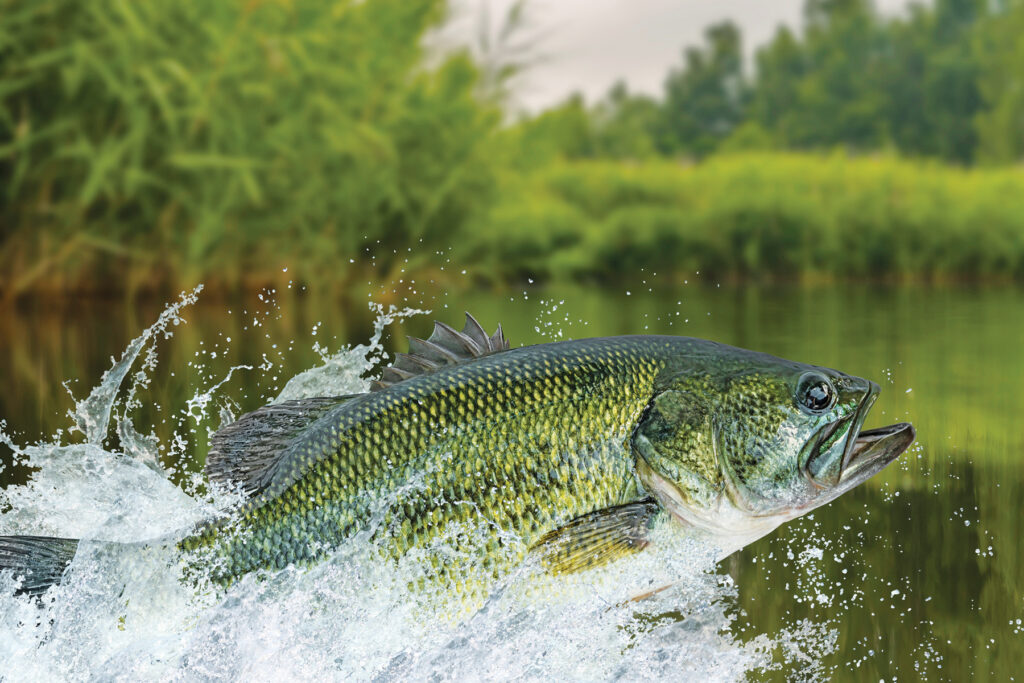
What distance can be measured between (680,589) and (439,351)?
1.18m

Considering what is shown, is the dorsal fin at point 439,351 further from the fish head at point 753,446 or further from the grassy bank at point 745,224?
the grassy bank at point 745,224

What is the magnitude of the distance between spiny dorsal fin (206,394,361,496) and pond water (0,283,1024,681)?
0.12m

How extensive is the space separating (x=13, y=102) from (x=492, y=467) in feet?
28.1

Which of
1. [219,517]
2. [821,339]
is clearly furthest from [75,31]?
[219,517]

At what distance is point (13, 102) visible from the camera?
9.34 meters

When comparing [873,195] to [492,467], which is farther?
[873,195]

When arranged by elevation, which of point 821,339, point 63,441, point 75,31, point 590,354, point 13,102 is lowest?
point 821,339

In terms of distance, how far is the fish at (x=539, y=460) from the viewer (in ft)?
7.70

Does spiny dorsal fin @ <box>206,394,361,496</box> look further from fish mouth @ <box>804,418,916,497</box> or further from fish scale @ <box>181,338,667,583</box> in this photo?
fish mouth @ <box>804,418,916,497</box>

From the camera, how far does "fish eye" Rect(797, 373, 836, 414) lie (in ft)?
8.32

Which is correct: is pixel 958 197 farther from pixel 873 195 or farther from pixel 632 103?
pixel 632 103

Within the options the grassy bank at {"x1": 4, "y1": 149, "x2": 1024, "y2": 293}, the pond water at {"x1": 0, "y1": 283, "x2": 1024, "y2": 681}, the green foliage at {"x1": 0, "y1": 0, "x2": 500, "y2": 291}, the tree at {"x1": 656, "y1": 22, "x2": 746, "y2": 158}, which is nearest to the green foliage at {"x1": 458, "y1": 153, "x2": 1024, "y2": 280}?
A: the grassy bank at {"x1": 4, "y1": 149, "x2": 1024, "y2": 293}

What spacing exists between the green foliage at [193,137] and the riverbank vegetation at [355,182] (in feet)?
0.07

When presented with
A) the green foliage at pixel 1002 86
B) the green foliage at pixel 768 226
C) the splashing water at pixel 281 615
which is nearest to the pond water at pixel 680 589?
the splashing water at pixel 281 615
